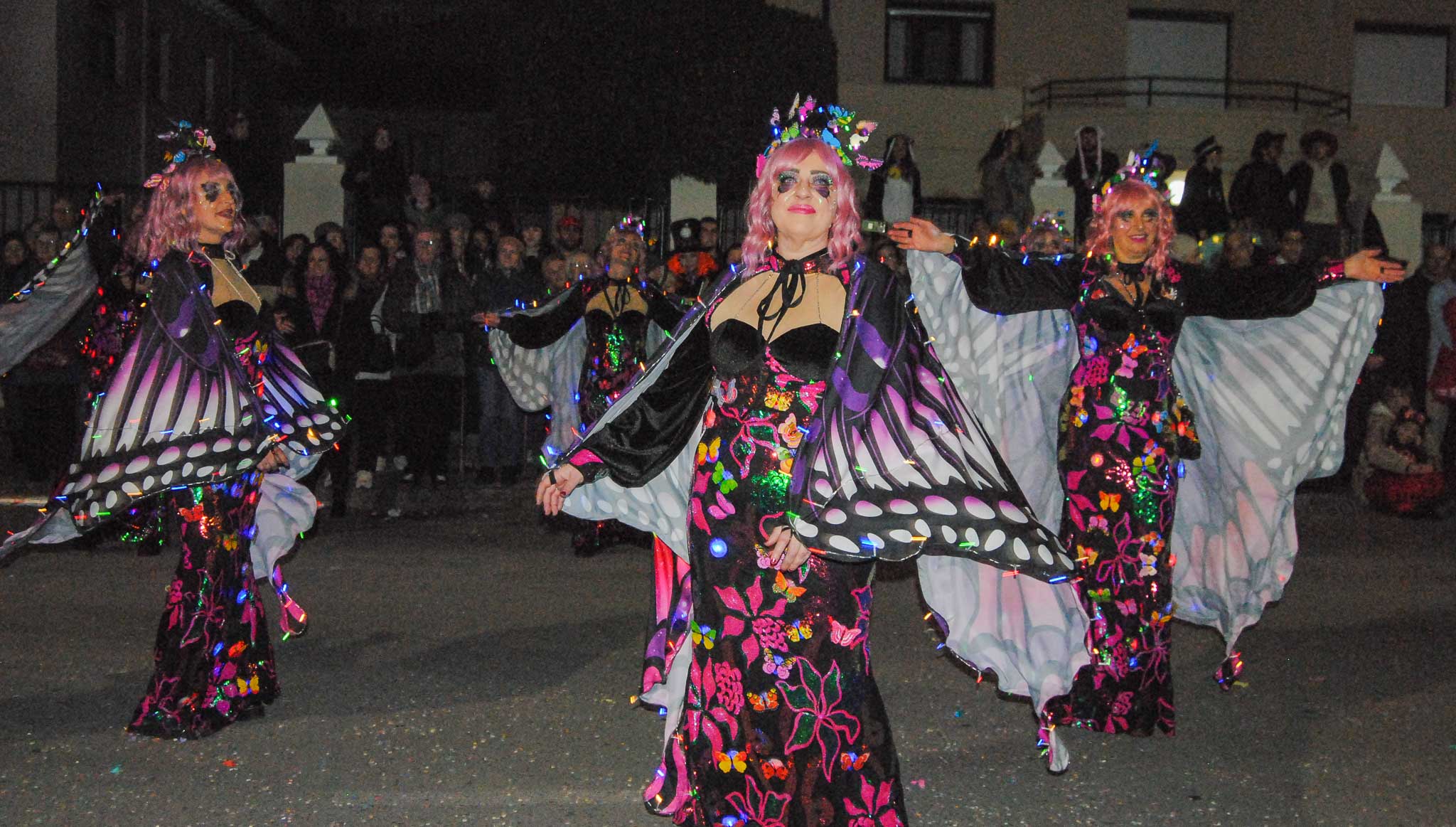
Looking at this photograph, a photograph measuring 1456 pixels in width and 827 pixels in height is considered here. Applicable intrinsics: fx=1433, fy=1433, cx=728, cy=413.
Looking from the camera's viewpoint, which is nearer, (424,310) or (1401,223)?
(424,310)

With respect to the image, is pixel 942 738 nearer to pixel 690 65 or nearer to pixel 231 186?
pixel 231 186

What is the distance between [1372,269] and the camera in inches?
222

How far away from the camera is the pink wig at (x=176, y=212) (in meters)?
5.28

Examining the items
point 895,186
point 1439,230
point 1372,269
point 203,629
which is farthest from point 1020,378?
point 1439,230

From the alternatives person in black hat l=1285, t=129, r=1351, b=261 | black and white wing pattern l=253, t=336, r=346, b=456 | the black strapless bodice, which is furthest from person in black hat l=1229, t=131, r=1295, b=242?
the black strapless bodice

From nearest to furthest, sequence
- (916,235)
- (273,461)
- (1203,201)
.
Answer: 1. (916,235)
2. (273,461)
3. (1203,201)

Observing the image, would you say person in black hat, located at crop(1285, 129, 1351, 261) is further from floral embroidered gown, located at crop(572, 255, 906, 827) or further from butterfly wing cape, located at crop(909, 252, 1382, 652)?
floral embroidered gown, located at crop(572, 255, 906, 827)

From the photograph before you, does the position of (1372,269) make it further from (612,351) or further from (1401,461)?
(1401,461)

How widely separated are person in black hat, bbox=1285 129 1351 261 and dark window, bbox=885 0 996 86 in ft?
27.7

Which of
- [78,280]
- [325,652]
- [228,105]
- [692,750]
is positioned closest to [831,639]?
[692,750]

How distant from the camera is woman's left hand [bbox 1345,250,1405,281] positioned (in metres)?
5.63

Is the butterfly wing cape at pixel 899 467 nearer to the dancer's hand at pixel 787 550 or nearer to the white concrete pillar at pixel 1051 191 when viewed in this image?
the dancer's hand at pixel 787 550

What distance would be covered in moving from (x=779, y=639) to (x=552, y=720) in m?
2.01

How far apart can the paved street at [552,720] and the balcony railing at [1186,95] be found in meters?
17.0
